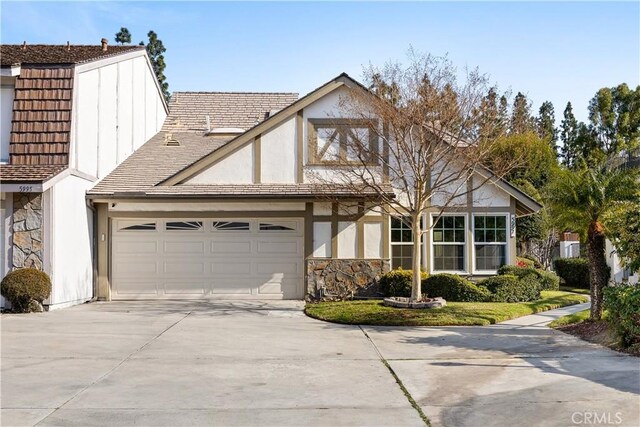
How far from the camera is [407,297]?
52.4 ft

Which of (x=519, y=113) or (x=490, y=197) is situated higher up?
(x=519, y=113)

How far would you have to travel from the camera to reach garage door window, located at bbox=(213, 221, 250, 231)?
56.7 ft

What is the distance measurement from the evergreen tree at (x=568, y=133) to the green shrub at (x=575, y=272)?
1958 centimetres

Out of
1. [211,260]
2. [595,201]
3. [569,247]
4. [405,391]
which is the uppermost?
[595,201]

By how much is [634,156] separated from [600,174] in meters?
8.05

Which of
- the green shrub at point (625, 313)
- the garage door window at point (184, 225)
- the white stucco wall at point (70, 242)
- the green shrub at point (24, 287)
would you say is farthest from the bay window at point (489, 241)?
the green shrub at point (24, 287)

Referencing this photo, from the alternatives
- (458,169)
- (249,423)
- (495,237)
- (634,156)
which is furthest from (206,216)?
(634,156)

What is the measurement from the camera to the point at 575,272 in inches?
901

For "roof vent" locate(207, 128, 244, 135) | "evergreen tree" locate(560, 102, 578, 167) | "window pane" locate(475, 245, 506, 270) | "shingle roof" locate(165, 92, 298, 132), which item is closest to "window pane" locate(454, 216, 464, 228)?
"window pane" locate(475, 245, 506, 270)

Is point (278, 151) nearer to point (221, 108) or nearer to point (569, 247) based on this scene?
point (221, 108)

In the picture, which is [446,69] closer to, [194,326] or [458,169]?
[458,169]

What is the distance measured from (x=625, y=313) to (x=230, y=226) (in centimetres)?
1069

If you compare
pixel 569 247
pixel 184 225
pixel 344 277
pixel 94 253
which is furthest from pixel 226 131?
pixel 569 247

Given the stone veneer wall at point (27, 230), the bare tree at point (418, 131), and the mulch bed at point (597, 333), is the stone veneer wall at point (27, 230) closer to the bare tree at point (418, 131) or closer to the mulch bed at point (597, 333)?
the bare tree at point (418, 131)
